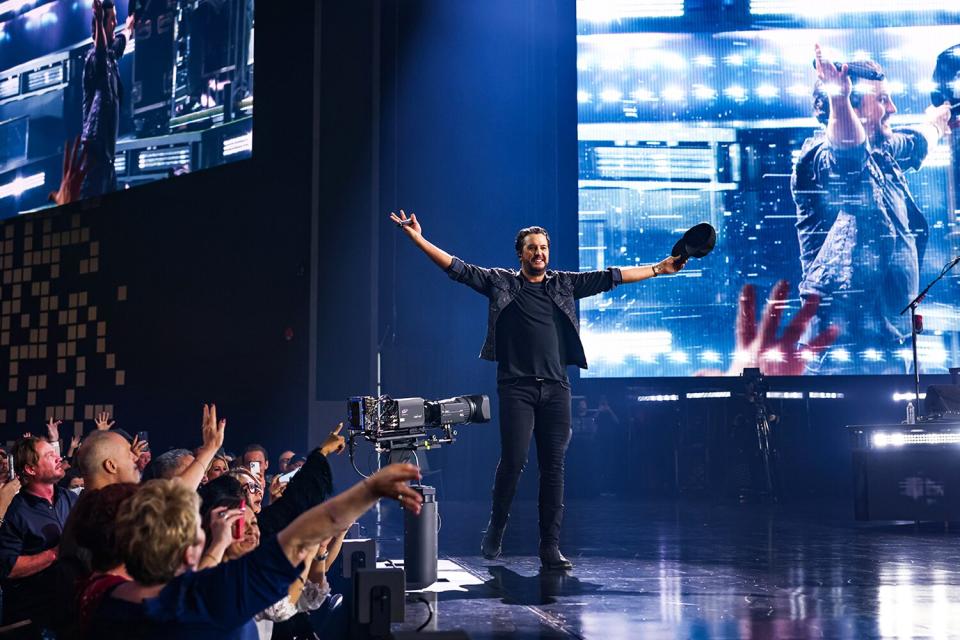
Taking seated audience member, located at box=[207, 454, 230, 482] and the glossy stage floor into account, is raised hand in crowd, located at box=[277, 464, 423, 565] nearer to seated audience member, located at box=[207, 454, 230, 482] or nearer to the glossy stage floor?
the glossy stage floor

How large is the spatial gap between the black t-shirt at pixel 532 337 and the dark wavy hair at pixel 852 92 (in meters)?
5.68

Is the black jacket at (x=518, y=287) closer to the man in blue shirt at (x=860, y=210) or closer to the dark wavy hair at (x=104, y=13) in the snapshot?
the man in blue shirt at (x=860, y=210)

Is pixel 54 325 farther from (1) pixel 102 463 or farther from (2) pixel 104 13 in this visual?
(1) pixel 102 463

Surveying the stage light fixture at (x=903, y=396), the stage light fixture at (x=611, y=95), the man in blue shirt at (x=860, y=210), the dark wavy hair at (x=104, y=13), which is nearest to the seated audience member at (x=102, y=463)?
the man in blue shirt at (x=860, y=210)

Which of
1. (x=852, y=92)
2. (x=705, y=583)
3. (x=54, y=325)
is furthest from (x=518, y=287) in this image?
(x=54, y=325)

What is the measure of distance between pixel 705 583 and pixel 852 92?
6505mm

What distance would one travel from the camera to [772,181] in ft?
30.3

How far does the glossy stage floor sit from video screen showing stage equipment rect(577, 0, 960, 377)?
2650mm

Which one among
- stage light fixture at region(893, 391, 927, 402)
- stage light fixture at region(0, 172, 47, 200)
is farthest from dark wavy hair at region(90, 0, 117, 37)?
stage light fixture at region(893, 391, 927, 402)

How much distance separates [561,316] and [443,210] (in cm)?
540

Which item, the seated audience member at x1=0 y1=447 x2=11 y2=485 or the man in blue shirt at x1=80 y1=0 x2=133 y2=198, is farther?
the man in blue shirt at x1=80 y1=0 x2=133 y2=198

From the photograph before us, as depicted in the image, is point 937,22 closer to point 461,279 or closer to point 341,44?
point 341,44

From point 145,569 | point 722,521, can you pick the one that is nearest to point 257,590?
point 145,569

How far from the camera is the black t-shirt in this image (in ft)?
14.4
